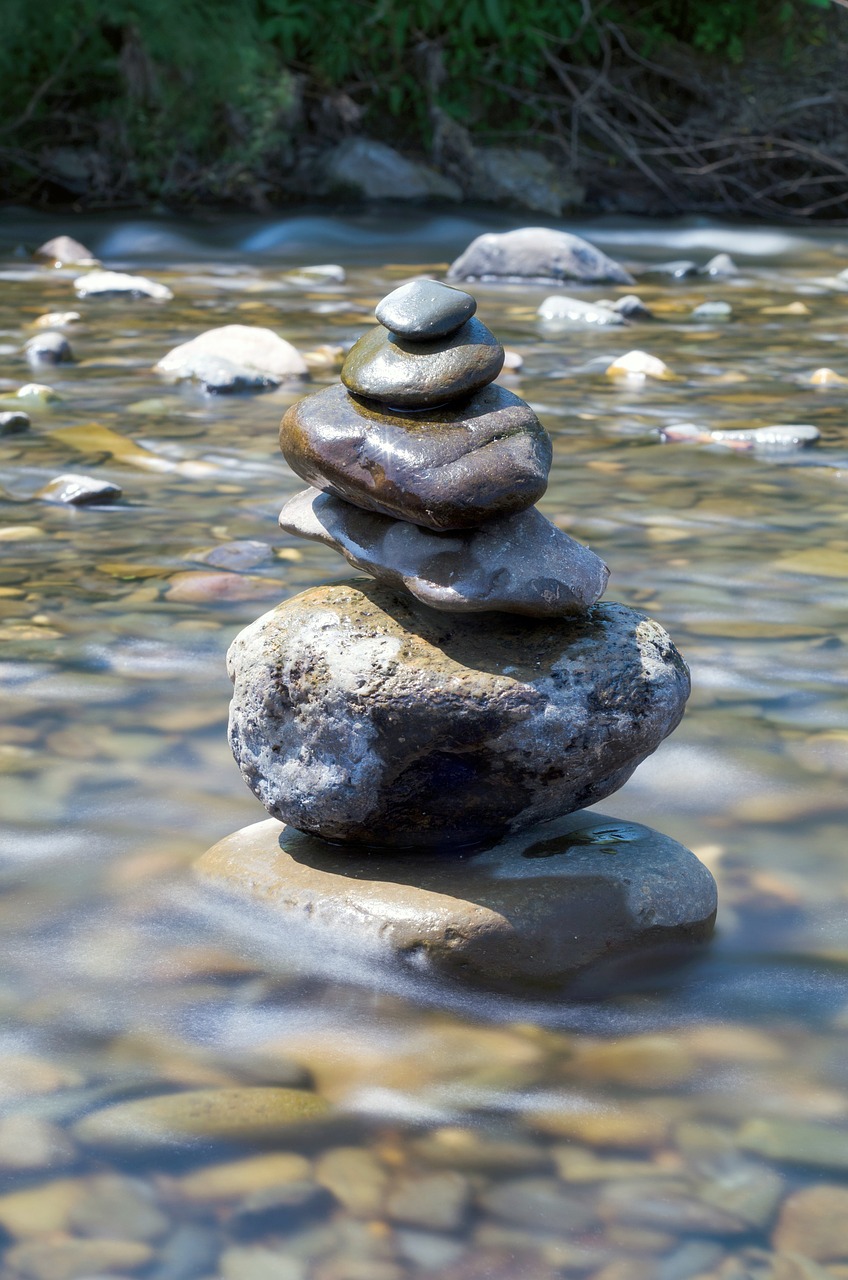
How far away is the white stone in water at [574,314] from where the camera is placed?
31.0ft

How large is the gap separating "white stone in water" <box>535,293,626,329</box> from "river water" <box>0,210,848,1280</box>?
11.9ft

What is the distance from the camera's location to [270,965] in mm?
2494

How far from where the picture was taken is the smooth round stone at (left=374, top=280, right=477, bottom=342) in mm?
2547

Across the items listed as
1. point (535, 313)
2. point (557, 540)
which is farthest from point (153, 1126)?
point (535, 313)

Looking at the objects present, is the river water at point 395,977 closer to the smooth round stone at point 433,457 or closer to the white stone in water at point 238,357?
the smooth round stone at point 433,457

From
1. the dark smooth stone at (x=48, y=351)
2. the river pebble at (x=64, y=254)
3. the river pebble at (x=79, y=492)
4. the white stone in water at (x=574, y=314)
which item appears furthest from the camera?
the river pebble at (x=64, y=254)

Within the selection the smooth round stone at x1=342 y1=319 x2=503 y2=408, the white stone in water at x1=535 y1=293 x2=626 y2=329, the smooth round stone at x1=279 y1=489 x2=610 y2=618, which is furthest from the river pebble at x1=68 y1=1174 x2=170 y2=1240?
the white stone in water at x1=535 y1=293 x2=626 y2=329

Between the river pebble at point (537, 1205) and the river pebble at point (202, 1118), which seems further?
the river pebble at point (202, 1118)

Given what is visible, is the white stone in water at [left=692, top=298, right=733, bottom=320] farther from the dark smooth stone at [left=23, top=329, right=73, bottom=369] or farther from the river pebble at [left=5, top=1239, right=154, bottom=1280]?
the river pebble at [left=5, top=1239, right=154, bottom=1280]

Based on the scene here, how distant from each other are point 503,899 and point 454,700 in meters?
0.35

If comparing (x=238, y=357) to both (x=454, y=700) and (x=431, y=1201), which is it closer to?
(x=454, y=700)

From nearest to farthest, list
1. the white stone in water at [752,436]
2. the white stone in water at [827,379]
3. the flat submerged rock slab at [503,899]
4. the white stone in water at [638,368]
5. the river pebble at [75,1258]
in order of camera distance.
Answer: the river pebble at [75,1258], the flat submerged rock slab at [503,899], the white stone in water at [752,436], the white stone in water at [827,379], the white stone in water at [638,368]

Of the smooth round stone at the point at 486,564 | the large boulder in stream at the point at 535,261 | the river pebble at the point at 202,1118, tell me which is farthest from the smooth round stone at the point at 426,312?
the large boulder in stream at the point at 535,261

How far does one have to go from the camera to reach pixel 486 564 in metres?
2.54
